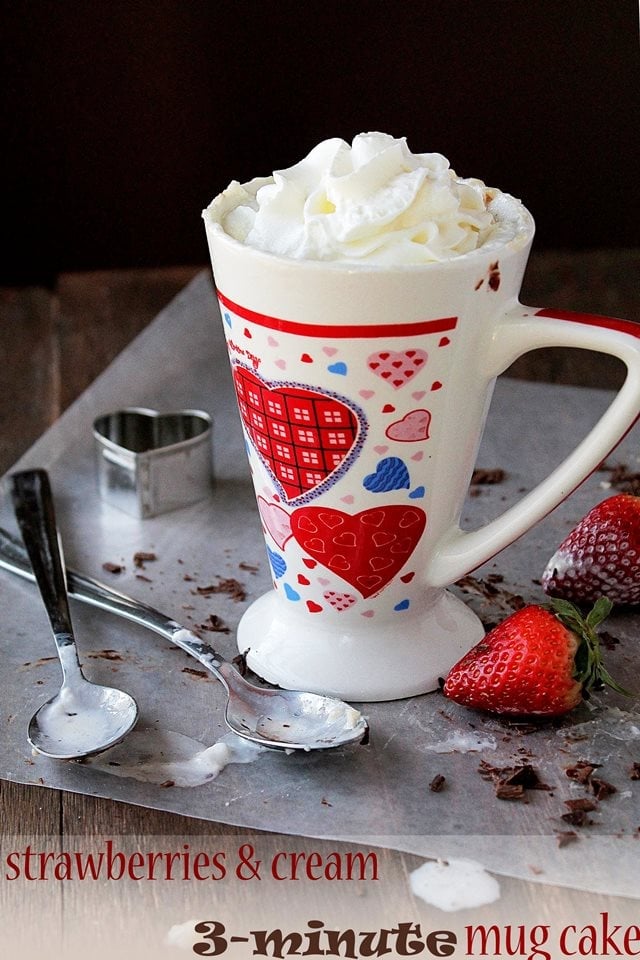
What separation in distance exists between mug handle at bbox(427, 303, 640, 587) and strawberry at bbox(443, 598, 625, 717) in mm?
66

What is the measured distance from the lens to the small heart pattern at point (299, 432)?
817mm

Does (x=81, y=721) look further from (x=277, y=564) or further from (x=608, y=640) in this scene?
(x=608, y=640)

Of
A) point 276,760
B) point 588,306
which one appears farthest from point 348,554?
point 588,306

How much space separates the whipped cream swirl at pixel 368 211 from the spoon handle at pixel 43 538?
1.07 ft

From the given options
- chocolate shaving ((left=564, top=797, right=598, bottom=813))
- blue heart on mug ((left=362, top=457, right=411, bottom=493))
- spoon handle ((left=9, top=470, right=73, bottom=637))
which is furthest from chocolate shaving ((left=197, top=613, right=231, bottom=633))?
chocolate shaving ((left=564, top=797, right=598, bottom=813))

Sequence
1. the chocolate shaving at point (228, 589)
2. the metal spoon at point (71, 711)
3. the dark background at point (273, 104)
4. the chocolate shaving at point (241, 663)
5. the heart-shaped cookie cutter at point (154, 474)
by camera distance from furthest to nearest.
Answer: the dark background at point (273, 104), the heart-shaped cookie cutter at point (154, 474), the chocolate shaving at point (228, 589), the chocolate shaving at point (241, 663), the metal spoon at point (71, 711)

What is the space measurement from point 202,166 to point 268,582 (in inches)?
44.8

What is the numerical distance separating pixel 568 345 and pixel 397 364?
0.38ft

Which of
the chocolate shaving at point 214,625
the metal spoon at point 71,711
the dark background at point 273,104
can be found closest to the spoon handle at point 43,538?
the metal spoon at point 71,711

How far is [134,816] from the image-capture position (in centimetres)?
78

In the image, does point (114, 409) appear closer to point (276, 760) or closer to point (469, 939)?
point (276, 760)

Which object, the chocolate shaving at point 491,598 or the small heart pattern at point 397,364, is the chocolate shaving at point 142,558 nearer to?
the chocolate shaving at point 491,598

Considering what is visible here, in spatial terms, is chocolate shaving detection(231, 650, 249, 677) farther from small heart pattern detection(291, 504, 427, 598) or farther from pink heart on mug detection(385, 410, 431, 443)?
pink heart on mug detection(385, 410, 431, 443)

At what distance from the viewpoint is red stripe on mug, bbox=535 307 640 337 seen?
0.81 meters
